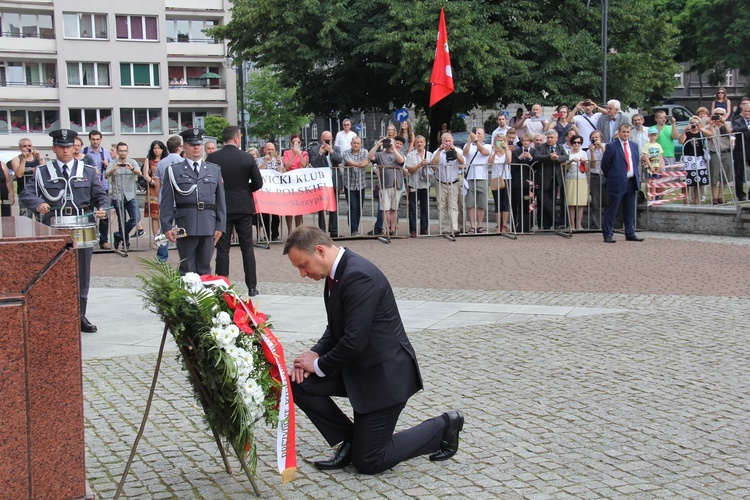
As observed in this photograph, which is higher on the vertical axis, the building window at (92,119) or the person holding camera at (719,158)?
the building window at (92,119)

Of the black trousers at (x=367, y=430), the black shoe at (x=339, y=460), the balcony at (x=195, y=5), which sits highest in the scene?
the balcony at (x=195, y=5)

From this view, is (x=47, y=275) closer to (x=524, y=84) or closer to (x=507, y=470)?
(x=507, y=470)

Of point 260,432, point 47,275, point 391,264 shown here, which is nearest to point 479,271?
point 391,264

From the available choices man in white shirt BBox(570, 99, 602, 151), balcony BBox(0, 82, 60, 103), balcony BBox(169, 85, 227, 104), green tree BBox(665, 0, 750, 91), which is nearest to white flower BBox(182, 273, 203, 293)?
man in white shirt BBox(570, 99, 602, 151)

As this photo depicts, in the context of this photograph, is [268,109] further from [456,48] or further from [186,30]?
[456,48]

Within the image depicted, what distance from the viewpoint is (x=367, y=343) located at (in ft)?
17.7

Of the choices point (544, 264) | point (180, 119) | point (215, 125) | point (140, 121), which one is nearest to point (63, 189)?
point (544, 264)

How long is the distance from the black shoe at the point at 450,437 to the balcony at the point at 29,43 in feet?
211

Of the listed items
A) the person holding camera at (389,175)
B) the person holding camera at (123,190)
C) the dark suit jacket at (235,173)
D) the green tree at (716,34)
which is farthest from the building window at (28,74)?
the dark suit jacket at (235,173)

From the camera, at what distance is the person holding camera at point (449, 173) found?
1789 cm

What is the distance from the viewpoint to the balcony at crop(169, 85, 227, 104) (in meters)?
69.8

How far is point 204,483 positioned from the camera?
540cm

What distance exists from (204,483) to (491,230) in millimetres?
13846

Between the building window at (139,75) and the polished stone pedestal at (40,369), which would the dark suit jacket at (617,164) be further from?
the building window at (139,75)
